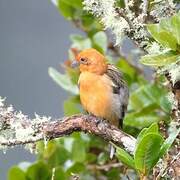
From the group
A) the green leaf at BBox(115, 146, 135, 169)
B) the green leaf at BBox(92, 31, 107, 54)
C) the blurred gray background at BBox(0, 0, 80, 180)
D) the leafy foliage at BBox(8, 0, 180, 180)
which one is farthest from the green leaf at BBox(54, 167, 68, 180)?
the blurred gray background at BBox(0, 0, 80, 180)

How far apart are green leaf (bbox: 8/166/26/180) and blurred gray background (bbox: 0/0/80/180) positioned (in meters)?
2.30

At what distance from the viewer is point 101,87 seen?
2.40 metres

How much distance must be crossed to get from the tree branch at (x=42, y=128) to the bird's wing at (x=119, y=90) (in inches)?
21.4

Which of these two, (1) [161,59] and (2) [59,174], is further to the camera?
(2) [59,174]

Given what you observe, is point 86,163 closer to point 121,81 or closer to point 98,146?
point 98,146

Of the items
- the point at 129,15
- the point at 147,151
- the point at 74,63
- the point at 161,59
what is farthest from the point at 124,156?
the point at 74,63

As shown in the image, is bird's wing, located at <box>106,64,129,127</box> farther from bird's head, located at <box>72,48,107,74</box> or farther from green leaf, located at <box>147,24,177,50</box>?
green leaf, located at <box>147,24,177,50</box>

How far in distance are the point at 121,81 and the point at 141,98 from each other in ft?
0.50

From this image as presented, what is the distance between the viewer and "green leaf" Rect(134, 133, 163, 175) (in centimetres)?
142

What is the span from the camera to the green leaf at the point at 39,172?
218 cm

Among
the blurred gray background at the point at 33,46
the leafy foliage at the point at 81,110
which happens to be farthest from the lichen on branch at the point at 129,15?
the blurred gray background at the point at 33,46

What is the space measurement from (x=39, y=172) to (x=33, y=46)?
2.51m

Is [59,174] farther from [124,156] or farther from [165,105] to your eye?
[124,156]

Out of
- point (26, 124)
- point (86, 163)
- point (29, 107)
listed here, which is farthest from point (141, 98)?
point (29, 107)
